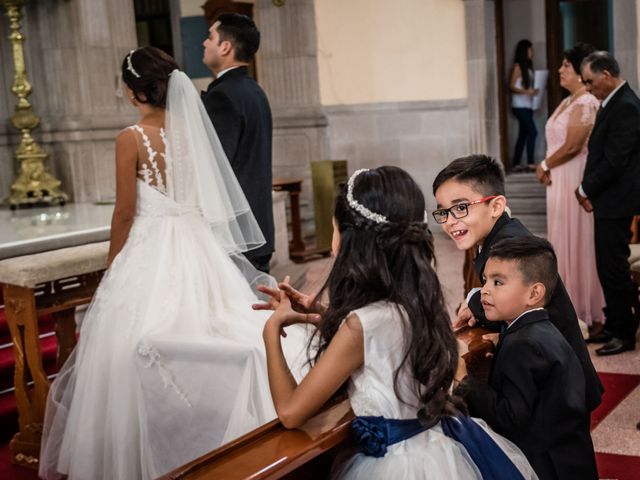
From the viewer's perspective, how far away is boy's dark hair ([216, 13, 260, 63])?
421 cm

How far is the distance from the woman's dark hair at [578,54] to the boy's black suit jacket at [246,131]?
8.69 feet

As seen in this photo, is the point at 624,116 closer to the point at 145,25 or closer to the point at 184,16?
the point at 184,16

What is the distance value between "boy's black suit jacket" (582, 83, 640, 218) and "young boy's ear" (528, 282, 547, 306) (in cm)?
302

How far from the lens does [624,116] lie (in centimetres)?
548

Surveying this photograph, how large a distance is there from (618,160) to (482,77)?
196 inches

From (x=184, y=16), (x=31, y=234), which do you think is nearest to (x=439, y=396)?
(x=31, y=234)

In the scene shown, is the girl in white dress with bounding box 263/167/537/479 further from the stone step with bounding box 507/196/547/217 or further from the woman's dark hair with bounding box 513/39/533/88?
the woman's dark hair with bounding box 513/39/533/88

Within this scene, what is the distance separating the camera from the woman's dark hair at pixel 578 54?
20.0 feet

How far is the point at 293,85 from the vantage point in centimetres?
1105

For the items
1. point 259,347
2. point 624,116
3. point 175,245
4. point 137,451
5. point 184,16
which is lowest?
point 137,451

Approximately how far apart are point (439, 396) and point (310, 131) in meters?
8.97

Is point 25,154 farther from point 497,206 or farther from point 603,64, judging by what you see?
point 497,206

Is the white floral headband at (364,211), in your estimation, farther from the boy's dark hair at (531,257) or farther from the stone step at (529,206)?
the stone step at (529,206)

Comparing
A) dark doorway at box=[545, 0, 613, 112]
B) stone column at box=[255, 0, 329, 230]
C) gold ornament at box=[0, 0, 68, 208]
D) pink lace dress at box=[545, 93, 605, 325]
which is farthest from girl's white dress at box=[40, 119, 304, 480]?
dark doorway at box=[545, 0, 613, 112]
